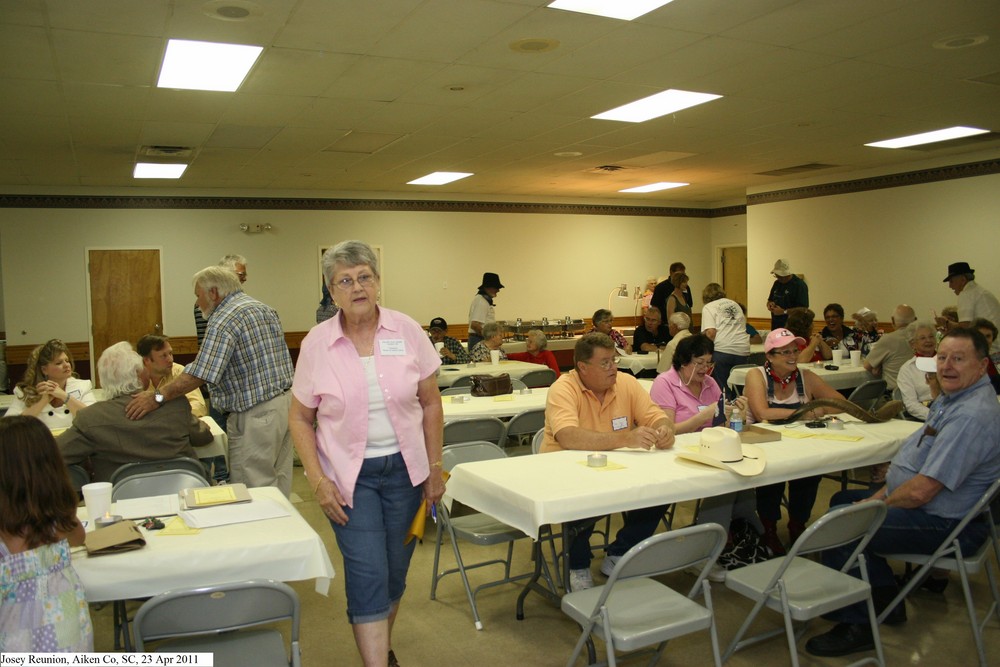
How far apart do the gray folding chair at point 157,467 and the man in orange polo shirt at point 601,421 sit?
1634mm

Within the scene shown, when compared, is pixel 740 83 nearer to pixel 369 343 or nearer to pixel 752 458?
pixel 752 458

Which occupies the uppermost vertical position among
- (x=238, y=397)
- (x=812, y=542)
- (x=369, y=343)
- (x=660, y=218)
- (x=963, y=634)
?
(x=660, y=218)

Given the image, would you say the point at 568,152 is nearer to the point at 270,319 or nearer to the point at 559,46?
the point at 559,46

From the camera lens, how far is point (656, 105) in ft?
22.4

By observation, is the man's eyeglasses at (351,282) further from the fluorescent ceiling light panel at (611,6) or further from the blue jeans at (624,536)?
the fluorescent ceiling light panel at (611,6)

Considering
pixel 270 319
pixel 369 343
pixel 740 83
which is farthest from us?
pixel 740 83

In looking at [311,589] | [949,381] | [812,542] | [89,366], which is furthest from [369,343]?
[89,366]

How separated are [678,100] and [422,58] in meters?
2.48

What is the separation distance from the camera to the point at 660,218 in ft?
49.9

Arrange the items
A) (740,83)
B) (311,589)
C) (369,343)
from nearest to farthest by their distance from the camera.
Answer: (369,343), (311,589), (740,83)

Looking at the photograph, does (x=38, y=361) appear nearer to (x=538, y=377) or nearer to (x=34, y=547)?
(x=34, y=547)

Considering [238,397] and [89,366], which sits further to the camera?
[89,366]

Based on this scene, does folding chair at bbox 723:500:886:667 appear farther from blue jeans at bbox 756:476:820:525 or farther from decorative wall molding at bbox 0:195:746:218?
decorative wall molding at bbox 0:195:746:218

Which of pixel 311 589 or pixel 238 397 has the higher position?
pixel 238 397
